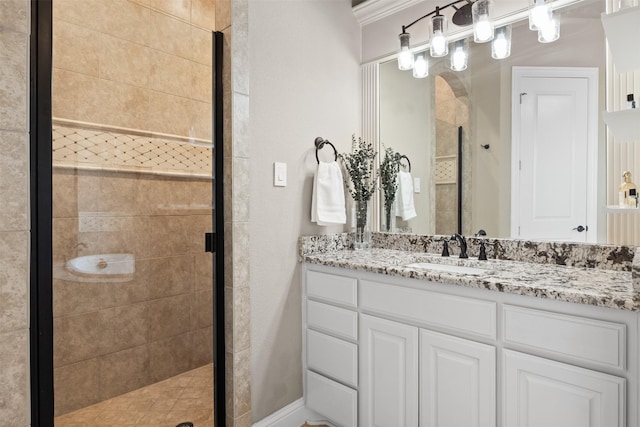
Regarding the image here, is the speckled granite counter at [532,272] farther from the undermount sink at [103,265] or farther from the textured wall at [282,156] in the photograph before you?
the undermount sink at [103,265]

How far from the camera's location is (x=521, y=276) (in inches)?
55.4

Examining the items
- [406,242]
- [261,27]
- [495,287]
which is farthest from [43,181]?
[406,242]

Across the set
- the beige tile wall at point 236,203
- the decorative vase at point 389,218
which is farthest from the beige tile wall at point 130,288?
the decorative vase at point 389,218

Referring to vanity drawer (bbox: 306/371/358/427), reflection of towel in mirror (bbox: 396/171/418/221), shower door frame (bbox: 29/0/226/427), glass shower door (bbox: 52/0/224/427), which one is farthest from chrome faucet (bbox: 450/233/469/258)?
shower door frame (bbox: 29/0/226/427)

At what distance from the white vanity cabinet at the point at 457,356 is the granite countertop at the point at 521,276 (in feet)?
0.14

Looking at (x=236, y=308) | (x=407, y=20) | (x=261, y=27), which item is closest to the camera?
(x=236, y=308)

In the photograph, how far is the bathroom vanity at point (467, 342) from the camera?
3.63 feet

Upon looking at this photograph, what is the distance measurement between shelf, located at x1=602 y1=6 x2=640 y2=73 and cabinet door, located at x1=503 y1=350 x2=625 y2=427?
99cm

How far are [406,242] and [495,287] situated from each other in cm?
93

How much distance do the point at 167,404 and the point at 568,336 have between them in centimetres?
170

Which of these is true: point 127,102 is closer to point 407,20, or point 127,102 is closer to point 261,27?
point 261,27

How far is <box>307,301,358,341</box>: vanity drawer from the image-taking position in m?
1.75

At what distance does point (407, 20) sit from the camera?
2191 mm

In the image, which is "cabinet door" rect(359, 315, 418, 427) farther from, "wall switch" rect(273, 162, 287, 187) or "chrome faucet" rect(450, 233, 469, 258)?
"wall switch" rect(273, 162, 287, 187)
